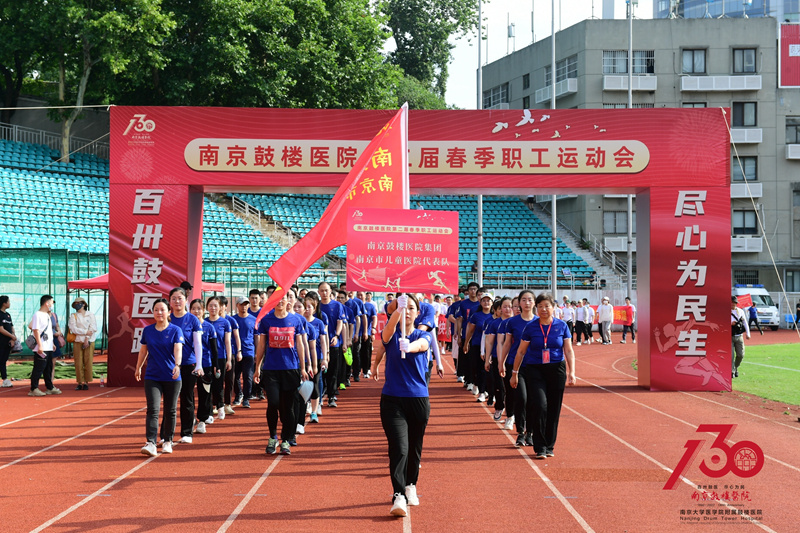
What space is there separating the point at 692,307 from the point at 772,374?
5.47 m

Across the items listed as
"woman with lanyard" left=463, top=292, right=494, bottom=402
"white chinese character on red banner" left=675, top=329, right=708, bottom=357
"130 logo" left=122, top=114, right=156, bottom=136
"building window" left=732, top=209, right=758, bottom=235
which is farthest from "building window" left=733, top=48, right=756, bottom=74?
"130 logo" left=122, top=114, right=156, bottom=136

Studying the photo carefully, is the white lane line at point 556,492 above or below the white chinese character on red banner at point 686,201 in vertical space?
below

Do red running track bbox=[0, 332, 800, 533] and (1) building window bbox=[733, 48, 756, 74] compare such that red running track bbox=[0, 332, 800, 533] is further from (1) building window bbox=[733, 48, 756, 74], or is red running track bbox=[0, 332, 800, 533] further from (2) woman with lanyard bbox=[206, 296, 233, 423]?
(1) building window bbox=[733, 48, 756, 74]

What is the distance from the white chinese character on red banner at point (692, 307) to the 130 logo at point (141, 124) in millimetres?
10994

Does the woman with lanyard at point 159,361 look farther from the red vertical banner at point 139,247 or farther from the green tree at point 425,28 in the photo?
the green tree at point 425,28

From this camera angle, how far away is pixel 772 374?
2081cm

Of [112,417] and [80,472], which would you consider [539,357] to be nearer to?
[80,472]

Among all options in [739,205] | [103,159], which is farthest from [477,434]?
[739,205]

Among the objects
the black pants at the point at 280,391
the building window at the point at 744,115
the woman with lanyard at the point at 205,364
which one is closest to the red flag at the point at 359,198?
the black pants at the point at 280,391

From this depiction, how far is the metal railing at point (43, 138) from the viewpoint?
124ft

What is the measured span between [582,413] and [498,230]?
32.1 meters

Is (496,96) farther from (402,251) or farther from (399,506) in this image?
(399,506)

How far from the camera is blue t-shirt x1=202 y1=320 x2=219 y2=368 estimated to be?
11516 mm

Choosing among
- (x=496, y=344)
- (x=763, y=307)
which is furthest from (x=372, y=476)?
(x=763, y=307)
